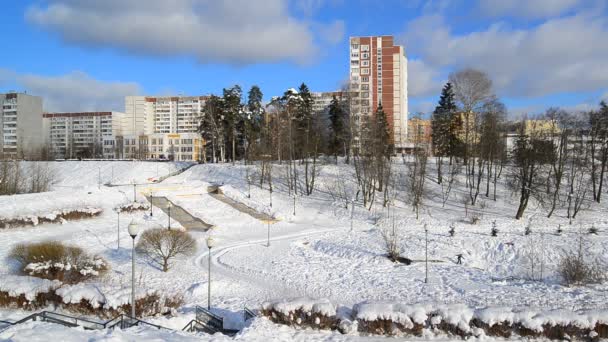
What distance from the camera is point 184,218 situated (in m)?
31.8

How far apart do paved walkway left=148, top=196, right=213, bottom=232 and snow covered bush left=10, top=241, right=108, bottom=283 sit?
1148 cm

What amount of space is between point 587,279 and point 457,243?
24.4ft

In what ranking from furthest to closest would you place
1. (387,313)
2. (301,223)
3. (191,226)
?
1. (301,223)
2. (191,226)
3. (387,313)

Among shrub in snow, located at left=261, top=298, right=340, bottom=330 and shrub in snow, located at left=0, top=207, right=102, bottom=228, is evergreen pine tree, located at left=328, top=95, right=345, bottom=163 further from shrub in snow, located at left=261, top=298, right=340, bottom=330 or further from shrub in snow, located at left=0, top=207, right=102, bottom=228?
shrub in snow, located at left=261, top=298, right=340, bottom=330

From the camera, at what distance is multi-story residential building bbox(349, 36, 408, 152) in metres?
72.2

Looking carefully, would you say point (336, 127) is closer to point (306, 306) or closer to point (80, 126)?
point (306, 306)

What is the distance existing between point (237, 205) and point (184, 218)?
19.4 ft

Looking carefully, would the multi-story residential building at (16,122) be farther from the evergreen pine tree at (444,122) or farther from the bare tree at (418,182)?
the bare tree at (418,182)

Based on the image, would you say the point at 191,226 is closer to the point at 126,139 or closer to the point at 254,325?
the point at 254,325

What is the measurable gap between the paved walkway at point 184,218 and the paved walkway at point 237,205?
424 centimetres

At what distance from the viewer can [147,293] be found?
42.8 feet

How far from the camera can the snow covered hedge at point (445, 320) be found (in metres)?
10.5

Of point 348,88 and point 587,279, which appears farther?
point 348,88

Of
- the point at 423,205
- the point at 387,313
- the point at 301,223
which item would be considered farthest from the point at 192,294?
the point at 423,205
